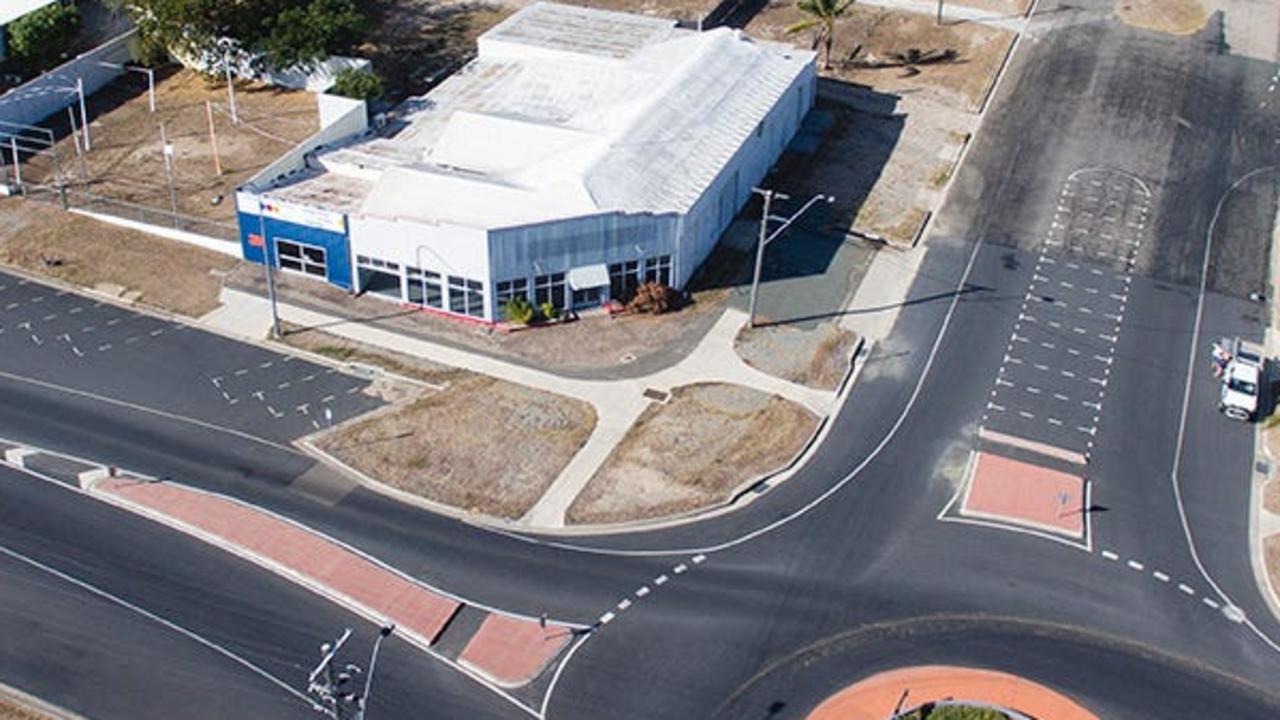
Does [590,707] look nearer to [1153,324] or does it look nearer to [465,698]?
[465,698]

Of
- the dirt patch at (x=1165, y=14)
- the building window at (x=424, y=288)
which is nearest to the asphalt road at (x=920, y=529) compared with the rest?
the building window at (x=424, y=288)

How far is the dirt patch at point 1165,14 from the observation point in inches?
4528

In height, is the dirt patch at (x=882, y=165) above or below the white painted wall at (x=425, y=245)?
below

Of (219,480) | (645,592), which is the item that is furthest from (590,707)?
(219,480)

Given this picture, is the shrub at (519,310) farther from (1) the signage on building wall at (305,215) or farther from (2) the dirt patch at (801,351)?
(2) the dirt patch at (801,351)

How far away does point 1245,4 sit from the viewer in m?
120

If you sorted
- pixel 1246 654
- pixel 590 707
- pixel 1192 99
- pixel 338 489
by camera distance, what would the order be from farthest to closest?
pixel 1192 99, pixel 338 489, pixel 1246 654, pixel 590 707

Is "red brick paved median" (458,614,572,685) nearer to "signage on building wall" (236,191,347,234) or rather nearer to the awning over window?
the awning over window

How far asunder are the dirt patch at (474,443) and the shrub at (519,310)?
17.5 ft

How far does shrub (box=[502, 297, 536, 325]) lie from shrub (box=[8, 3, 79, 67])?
155 feet

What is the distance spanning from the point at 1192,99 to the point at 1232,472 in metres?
46.5

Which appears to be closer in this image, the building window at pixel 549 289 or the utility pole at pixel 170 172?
the building window at pixel 549 289

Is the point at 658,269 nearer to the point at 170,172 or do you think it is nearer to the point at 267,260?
the point at 267,260

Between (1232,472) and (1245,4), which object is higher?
(1245,4)
